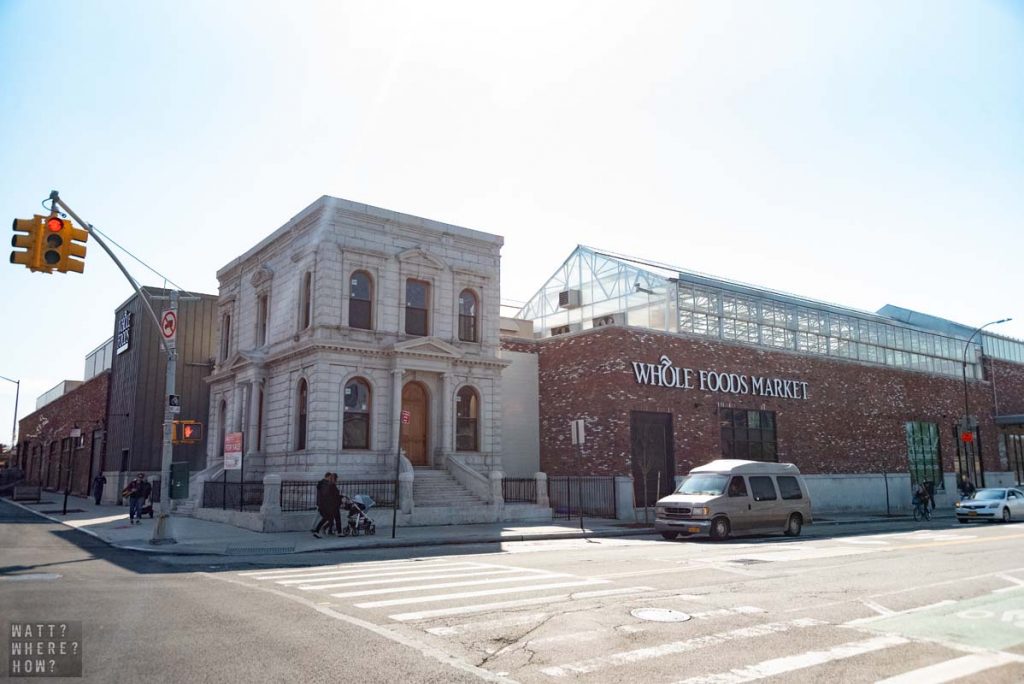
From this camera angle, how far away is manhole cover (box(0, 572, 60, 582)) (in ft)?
38.5

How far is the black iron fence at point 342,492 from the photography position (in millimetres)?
22172

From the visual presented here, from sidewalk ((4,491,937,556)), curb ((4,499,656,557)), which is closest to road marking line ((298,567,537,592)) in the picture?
curb ((4,499,656,557))

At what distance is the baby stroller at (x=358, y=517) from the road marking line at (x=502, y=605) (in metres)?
10.9

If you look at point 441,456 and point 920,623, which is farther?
point 441,456

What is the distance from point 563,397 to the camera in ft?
103

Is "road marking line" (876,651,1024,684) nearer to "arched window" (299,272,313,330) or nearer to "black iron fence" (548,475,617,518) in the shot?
"black iron fence" (548,475,617,518)

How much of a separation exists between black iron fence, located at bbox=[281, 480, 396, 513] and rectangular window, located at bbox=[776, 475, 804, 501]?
38.7 ft

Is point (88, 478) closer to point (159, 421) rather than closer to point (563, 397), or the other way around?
point (159, 421)

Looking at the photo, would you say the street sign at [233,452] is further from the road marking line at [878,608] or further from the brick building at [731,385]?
the road marking line at [878,608]

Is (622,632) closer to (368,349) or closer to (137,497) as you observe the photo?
(368,349)

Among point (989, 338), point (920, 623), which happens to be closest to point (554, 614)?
point (920, 623)

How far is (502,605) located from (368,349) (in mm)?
17195

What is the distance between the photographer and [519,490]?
1024 inches

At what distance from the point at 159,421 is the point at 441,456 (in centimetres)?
1903
